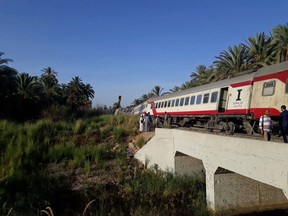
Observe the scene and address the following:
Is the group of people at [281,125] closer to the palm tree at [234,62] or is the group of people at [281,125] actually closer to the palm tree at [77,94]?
the palm tree at [234,62]

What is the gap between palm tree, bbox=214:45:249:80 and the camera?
32.8 metres

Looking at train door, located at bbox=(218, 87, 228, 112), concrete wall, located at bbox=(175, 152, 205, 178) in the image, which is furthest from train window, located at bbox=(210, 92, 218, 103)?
concrete wall, located at bbox=(175, 152, 205, 178)

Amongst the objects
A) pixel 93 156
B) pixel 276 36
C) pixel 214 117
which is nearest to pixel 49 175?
pixel 93 156

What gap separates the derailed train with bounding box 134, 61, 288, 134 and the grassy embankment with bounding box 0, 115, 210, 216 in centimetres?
388

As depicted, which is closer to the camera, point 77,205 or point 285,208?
point 285,208

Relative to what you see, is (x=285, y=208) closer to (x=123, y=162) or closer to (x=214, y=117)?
(x=214, y=117)

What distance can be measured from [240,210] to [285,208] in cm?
167

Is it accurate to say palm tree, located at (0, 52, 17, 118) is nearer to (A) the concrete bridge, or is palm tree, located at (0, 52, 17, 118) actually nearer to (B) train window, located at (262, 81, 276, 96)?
(A) the concrete bridge

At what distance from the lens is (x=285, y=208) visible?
11523 mm

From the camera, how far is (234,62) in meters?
33.1

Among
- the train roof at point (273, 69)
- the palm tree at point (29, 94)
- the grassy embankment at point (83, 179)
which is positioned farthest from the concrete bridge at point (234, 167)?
the palm tree at point (29, 94)

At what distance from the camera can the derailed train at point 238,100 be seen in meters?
13.0

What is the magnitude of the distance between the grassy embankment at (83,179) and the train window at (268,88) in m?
5.00

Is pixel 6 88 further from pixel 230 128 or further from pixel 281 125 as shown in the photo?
pixel 281 125
